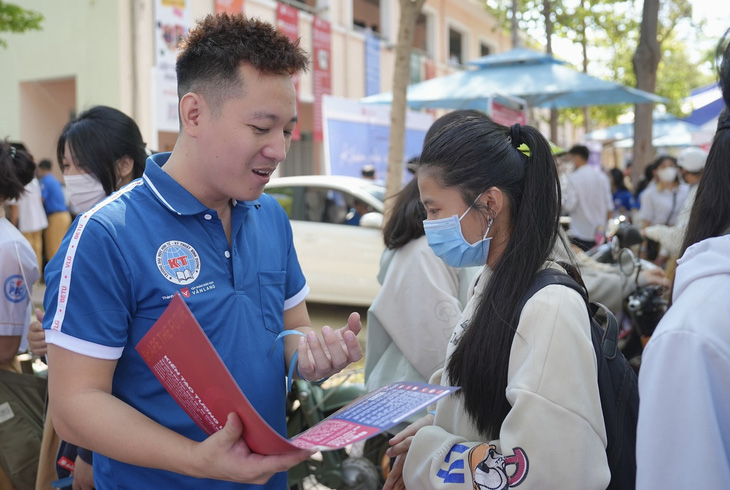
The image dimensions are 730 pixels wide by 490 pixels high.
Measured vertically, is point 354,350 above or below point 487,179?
below

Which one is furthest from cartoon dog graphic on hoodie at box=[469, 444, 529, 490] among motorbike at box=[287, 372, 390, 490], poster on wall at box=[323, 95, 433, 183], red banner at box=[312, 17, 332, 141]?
red banner at box=[312, 17, 332, 141]

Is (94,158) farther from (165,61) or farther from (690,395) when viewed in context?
(165,61)

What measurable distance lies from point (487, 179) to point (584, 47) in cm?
1794

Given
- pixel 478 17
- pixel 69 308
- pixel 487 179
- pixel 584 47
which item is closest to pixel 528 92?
pixel 487 179

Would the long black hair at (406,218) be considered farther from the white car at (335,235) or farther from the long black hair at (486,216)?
the white car at (335,235)

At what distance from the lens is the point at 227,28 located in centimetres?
175

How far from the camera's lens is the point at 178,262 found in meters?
1.69

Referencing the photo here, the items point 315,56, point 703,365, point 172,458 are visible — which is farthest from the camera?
point 315,56

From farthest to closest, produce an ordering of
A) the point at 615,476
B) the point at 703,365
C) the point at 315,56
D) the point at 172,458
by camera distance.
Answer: the point at 315,56
the point at 615,476
the point at 172,458
the point at 703,365

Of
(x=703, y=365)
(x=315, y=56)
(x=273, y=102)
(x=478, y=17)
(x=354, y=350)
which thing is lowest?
(x=354, y=350)

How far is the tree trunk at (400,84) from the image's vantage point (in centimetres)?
780

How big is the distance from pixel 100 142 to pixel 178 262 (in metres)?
1.28

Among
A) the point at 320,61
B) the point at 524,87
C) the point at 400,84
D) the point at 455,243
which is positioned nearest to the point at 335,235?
the point at 400,84

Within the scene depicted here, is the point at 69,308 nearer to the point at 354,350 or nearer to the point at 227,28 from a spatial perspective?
the point at 354,350
